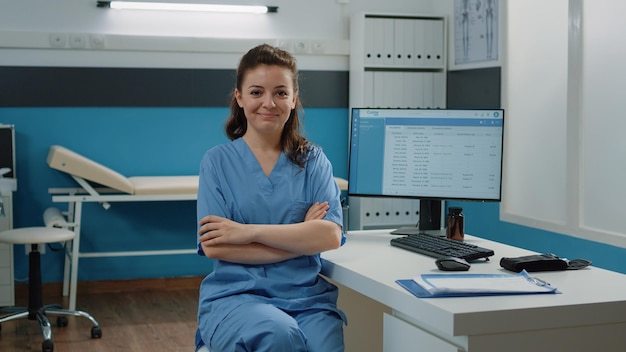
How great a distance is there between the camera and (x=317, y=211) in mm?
2184

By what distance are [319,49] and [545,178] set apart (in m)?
1.54

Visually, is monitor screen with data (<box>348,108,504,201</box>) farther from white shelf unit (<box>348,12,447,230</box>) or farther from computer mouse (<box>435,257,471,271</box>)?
white shelf unit (<box>348,12,447,230</box>)

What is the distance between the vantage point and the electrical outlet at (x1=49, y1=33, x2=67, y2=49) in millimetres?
4430

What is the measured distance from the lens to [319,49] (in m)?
4.89

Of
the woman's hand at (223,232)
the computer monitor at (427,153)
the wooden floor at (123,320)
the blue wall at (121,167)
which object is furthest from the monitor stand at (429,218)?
the blue wall at (121,167)

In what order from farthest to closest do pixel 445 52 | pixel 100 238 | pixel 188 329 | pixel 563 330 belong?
pixel 445 52, pixel 100 238, pixel 188 329, pixel 563 330

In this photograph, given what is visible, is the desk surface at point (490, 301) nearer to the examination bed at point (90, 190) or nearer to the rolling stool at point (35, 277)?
the rolling stool at point (35, 277)

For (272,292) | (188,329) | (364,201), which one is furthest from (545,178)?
(272,292)

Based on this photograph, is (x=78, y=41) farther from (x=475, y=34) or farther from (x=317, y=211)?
(x=317, y=211)

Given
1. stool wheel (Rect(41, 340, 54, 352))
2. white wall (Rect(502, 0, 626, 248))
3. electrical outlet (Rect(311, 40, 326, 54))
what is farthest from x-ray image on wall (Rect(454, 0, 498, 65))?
stool wheel (Rect(41, 340, 54, 352))

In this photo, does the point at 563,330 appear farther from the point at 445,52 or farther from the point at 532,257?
the point at 445,52

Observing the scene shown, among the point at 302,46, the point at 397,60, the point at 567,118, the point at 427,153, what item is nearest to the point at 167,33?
the point at 302,46

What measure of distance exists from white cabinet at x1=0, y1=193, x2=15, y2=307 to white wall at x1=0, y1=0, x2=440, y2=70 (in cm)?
81

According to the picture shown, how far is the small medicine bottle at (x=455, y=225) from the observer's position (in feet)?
8.32
